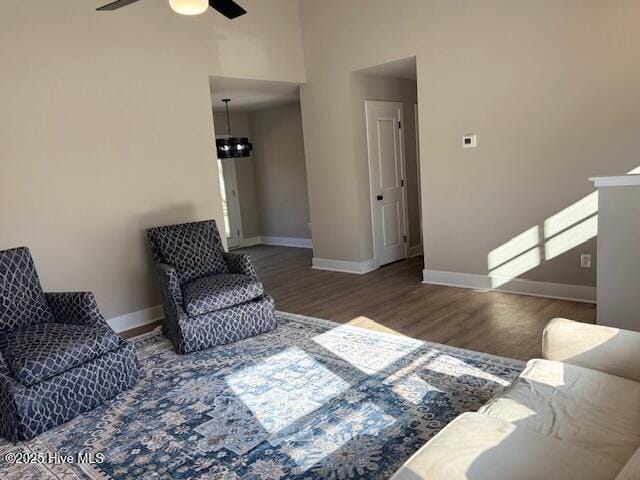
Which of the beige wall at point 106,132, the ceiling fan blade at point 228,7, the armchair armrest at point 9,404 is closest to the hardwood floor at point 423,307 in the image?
the beige wall at point 106,132

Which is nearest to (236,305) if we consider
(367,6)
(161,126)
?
(161,126)

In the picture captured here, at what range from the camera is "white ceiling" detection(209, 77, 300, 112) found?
18.7ft

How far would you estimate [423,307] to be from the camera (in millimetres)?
4523

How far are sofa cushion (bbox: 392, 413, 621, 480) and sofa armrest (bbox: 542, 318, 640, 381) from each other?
64cm

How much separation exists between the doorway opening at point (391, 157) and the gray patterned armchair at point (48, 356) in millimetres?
3618

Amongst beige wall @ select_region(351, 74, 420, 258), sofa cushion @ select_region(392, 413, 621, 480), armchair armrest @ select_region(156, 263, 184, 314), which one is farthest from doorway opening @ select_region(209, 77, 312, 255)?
sofa cushion @ select_region(392, 413, 621, 480)

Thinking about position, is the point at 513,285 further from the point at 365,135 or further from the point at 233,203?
the point at 233,203

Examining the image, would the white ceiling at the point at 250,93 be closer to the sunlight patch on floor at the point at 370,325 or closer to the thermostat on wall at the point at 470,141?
the thermostat on wall at the point at 470,141

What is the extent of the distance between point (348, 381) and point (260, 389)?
56 cm

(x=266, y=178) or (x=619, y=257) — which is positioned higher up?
(x=266, y=178)

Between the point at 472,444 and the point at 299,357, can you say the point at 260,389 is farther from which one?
the point at 472,444

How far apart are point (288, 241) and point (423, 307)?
4.50 m

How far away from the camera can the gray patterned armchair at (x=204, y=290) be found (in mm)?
3816


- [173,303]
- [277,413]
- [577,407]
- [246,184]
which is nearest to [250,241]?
[246,184]
